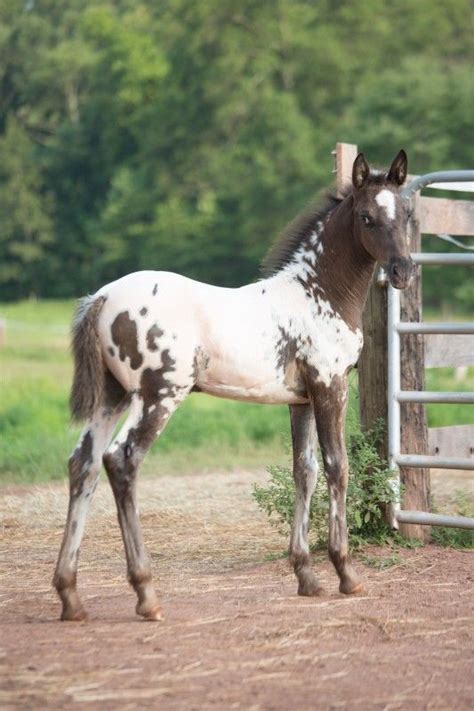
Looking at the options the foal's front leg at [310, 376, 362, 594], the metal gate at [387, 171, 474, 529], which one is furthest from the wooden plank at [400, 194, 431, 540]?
the foal's front leg at [310, 376, 362, 594]

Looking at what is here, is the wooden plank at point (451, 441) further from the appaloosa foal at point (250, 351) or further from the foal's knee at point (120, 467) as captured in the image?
the foal's knee at point (120, 467)

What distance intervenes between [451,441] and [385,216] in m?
1.95

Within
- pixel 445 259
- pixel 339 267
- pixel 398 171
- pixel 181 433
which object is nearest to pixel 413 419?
pixel 445 259

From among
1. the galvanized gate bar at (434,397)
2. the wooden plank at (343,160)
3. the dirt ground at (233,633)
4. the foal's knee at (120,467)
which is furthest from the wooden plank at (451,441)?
the foal's knee at (120,467)

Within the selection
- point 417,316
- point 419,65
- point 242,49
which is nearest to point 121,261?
point 242,49

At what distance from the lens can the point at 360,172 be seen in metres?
5.44

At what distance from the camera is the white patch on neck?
539 cm

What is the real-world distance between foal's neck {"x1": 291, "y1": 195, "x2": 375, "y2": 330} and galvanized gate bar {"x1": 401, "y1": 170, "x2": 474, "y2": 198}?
83cm

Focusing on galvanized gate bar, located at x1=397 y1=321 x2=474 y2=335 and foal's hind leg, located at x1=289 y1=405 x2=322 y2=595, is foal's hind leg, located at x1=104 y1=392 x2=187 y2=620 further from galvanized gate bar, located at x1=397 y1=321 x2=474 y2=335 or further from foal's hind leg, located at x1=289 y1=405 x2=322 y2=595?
galvanized gate bar, located at x1=397 y1=321 x2=474 y2=335

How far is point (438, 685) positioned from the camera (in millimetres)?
3959

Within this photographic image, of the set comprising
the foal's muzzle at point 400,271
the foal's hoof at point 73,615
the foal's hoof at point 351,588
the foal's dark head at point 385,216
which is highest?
the foal's dark head at point 385,216

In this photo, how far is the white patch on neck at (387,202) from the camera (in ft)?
17.7

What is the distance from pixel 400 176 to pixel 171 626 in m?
2.36

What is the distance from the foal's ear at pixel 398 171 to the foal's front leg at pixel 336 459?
0.99 m
